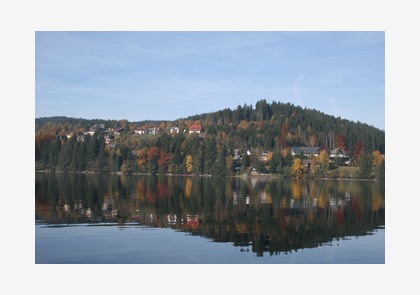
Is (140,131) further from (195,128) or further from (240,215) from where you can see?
(240,215)

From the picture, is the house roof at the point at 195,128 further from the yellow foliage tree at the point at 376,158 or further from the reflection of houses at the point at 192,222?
the reflection of houses at the point at 192,222

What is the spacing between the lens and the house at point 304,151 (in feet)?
215

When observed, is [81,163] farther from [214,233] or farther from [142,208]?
[214,233]

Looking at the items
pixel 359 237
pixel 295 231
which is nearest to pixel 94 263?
pixel 295 231

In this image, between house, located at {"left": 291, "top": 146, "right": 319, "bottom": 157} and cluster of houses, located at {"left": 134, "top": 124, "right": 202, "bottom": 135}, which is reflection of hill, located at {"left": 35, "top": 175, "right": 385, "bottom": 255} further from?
cluster of houses, located at {"left": 134, "top": 124, "right": 202, "bottom": 135}

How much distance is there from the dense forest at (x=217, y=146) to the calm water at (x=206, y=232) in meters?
22.0

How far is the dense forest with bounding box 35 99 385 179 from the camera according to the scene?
5209 centimetres

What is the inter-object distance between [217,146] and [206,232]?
50.8 meters

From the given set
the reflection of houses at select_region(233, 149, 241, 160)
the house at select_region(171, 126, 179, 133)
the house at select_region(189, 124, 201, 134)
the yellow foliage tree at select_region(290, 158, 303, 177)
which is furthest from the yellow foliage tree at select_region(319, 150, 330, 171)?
the house at select_region(171, 126, 179, 133)

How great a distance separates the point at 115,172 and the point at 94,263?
168ft

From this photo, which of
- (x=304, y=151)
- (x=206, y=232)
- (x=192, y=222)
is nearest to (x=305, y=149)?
(x=304, y=151)

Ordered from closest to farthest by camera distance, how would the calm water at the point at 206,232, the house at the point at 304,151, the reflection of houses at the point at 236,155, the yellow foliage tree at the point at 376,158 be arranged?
the calm water at the point at 206,232, the yellow foliage tree at the point at 376,158, the house at the point at 304,151, the reflection of houses at the point at 236,155

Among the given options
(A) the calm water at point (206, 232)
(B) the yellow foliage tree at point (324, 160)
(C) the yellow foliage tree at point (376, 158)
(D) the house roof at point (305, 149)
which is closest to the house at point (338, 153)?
(B) the yellow foliage tree at point (324, 160)
